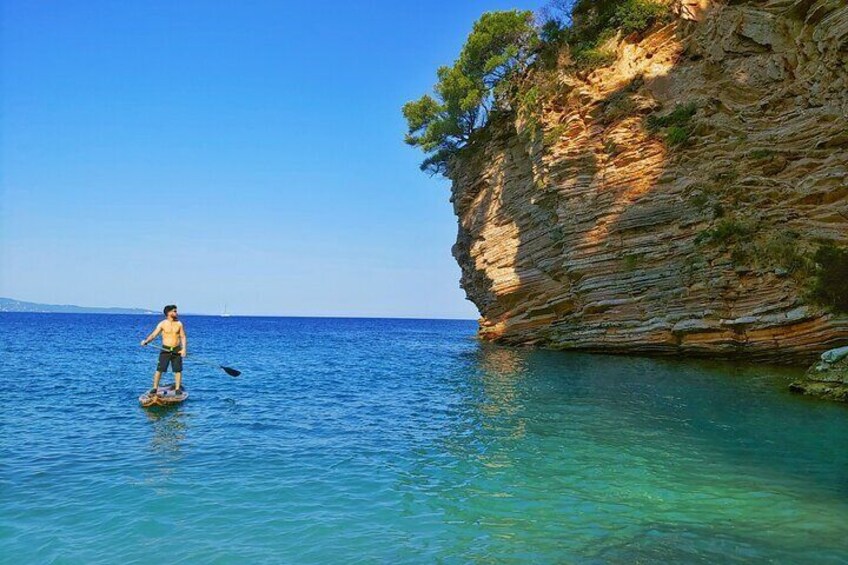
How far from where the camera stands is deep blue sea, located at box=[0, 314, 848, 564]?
5.76m

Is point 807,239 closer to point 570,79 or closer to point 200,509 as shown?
→ point 570,79

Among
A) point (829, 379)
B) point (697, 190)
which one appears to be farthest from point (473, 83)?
point (829, 379)

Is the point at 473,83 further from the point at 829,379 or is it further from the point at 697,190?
the point at 829,379

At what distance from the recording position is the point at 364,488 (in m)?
7.73

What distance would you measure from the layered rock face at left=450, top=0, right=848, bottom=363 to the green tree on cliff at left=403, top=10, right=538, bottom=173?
5443mm

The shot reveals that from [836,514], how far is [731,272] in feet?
63.3

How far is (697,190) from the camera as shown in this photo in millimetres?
25219

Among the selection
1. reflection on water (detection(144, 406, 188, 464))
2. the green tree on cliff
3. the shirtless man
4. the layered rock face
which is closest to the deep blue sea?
reflection on water (detection(144, 406, 188, 464))

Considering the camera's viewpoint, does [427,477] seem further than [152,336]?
No

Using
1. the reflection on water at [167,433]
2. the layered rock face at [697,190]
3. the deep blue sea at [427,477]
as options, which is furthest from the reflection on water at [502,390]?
the reflection on water at [167,433]

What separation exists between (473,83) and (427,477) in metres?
35.2

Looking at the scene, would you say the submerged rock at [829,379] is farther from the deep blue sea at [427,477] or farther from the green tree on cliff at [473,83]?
the green tree on cliff at [473,83]

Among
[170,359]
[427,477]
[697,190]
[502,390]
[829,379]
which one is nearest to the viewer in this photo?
[427,477]

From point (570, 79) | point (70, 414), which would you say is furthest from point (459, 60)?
point (70, 414)
